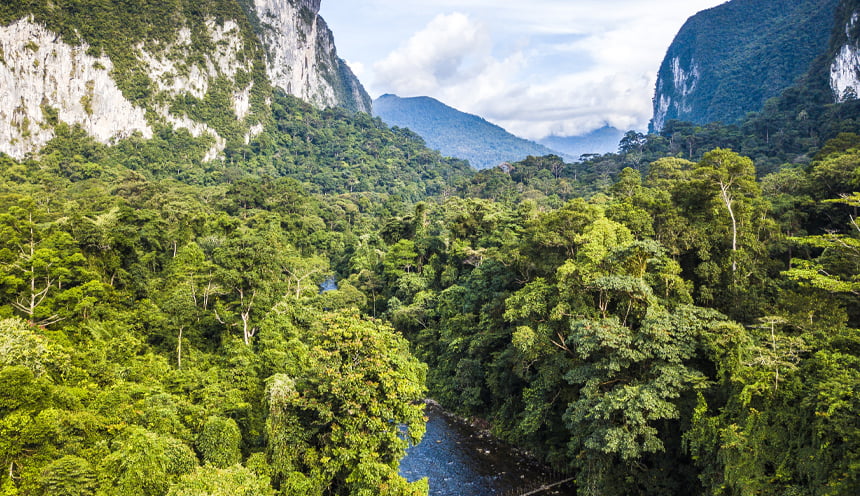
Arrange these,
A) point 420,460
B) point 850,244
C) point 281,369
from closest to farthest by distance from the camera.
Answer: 1. point 850,244
2. point 281,369
3. point 420,460

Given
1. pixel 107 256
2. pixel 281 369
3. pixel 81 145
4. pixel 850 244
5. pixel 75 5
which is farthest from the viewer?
pixel 75 5

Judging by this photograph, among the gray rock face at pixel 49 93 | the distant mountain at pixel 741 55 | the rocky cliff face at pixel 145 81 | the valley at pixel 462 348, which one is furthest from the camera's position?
the distant mountain at pixel 741 55

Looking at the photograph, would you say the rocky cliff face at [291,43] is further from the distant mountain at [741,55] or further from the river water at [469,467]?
the river water at [469,467]

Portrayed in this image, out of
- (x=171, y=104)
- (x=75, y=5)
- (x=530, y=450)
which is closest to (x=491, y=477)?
(x=530, y=450)

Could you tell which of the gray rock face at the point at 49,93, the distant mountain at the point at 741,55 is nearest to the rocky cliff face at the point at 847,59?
the distant mountain at the point at 741,55

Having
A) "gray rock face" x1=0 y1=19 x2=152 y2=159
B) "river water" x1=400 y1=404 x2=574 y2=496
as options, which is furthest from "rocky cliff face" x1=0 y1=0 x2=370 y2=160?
"river water" x1=400 y1=404 x2=574 y2=496

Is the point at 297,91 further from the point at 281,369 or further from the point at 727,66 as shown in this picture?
the point at 281,369
